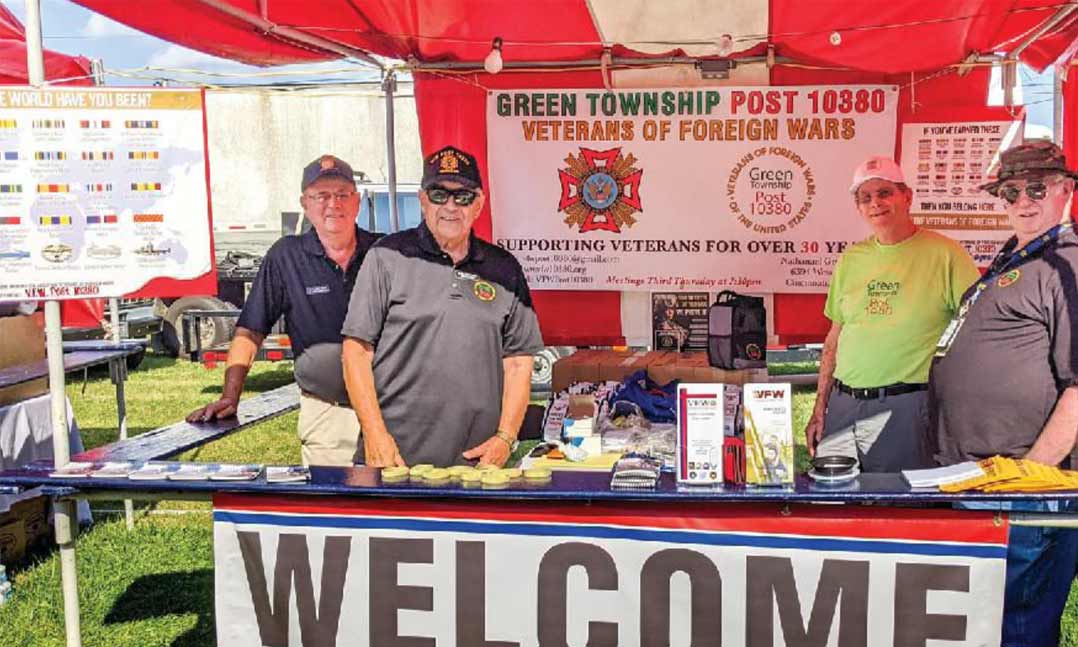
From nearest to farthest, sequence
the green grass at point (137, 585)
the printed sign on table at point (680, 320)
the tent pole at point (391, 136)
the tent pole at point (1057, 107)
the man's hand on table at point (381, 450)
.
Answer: the man's hand on table at point (381, 450) → the green grass at point (137, 585) → the tent pole at point (1057, 107) → the tent pole at point (391, 136) → the printed sign on table at point (680, 320)

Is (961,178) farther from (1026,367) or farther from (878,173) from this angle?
(1026,367)

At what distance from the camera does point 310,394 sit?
4.08 meters

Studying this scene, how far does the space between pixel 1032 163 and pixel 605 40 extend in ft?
6.57

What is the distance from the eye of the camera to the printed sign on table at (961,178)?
483 cm

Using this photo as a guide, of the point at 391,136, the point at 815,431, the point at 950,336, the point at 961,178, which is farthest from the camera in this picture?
the point at 391,136

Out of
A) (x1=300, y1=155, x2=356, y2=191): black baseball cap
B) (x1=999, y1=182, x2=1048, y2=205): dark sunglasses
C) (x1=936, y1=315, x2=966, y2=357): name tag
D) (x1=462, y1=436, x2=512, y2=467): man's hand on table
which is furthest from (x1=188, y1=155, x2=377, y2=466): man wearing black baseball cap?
(x1=999, y1=182, x2=1048, y2=205): dark sunglasses

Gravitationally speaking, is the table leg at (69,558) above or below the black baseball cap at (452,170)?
below

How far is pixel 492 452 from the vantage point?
11.3 feet

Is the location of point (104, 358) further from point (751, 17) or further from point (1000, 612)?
point (1000, 612)

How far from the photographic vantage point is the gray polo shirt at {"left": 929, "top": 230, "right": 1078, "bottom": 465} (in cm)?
308

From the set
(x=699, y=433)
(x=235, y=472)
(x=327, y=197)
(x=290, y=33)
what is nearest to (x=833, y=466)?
(x=699, y=433)

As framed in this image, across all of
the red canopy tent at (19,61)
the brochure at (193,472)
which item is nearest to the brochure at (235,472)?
the brochure at (193,472)

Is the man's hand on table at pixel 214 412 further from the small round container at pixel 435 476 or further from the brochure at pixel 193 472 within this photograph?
the small round container at pixel 435 476

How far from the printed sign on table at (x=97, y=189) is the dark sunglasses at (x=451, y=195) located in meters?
0.79
